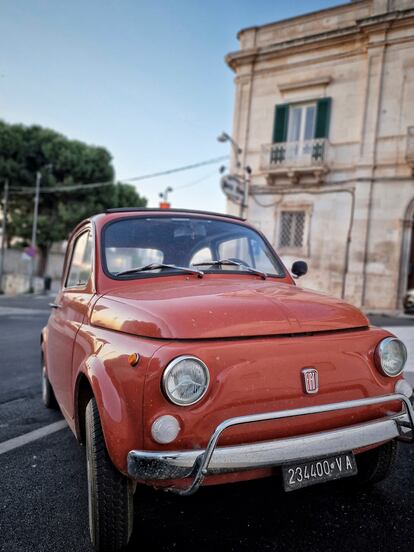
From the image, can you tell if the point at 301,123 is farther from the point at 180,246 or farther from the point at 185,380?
the point at 185,380

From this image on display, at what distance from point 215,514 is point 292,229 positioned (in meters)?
15.3

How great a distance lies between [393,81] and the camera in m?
14.5

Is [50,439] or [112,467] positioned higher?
[112,467]

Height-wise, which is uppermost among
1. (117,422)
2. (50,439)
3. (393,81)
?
(393,81)

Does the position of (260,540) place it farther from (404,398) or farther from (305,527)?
(404,398)

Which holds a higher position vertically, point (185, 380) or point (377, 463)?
point (185, 380)

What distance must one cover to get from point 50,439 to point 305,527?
2.06 meters

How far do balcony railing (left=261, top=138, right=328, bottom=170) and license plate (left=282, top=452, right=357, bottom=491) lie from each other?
48.7ft

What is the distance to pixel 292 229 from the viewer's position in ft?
55.2

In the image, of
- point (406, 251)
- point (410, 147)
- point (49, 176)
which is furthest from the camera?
point (49, 176)

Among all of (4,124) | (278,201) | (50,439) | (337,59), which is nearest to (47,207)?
(4,124)

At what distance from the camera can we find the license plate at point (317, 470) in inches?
71.6

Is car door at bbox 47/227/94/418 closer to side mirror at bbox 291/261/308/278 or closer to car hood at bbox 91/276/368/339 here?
car hood at bbox 91/276/368/339

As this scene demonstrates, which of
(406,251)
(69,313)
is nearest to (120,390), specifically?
(69,313)
